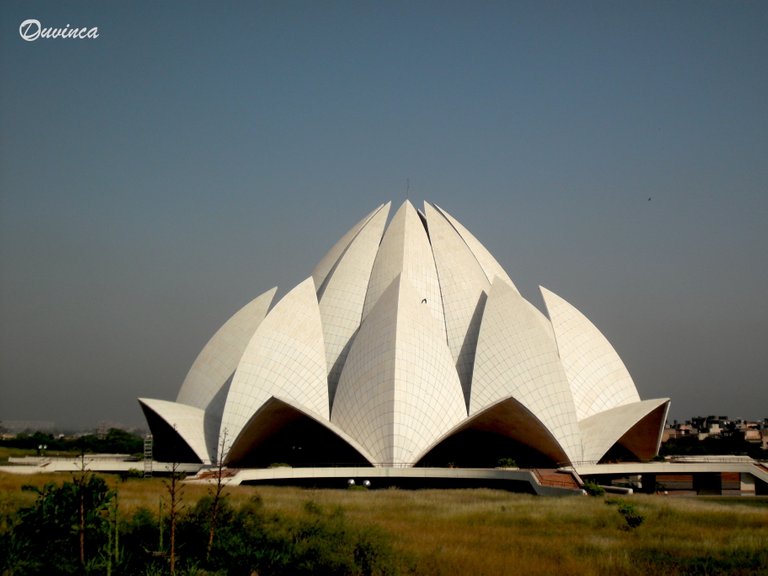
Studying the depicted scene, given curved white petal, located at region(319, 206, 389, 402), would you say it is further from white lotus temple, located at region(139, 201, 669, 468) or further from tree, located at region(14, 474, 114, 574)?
tree, located at region(14, 474, 114, 574)

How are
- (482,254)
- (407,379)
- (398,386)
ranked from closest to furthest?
(398,386), (407,379), (482,254)

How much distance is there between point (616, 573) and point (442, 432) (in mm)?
18874

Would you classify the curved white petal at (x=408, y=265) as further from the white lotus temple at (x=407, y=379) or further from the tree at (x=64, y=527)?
the tree at (x=64, y=527)

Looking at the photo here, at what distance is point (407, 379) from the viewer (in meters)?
31.7

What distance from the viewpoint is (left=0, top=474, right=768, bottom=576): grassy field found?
1320 centimetres

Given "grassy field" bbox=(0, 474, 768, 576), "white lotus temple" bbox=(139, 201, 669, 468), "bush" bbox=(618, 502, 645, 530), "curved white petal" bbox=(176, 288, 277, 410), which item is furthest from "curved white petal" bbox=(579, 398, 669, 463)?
"curved white petal" bbox=(176, 288, 277, 410)

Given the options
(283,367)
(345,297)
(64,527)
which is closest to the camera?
(64,527)

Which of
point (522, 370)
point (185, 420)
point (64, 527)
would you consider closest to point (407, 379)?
point (522, 370)

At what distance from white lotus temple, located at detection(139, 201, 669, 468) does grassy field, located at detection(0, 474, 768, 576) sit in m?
7.48

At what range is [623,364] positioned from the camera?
131 feet

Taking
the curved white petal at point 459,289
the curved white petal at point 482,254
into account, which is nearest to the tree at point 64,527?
the curved white petal at point 459,289

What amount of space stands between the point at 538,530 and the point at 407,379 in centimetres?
1517

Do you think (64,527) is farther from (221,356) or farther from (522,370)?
(221,356)

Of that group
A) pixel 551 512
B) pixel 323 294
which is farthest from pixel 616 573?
pixel 323 294
